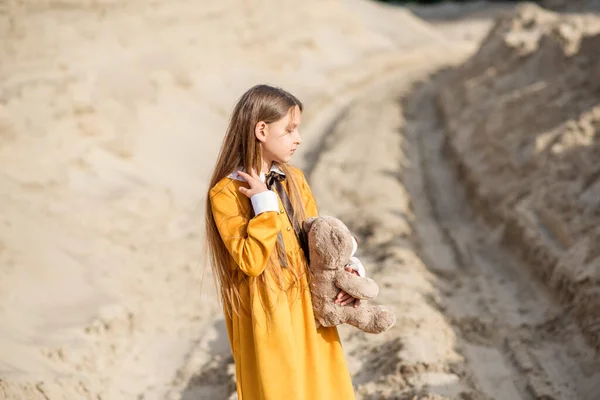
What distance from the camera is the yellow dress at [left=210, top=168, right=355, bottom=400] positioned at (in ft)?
8.95

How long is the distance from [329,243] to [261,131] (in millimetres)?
521

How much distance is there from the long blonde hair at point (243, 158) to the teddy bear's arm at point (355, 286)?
17cm

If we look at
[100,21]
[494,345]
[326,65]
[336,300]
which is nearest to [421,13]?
[326,65]

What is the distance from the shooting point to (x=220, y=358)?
5.02 m

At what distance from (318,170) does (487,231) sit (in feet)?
7.72

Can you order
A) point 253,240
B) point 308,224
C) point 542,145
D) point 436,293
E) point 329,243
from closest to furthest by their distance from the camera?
point 253,240 → point 329,243 → point 308,224 → point 436,293 → point 542,145

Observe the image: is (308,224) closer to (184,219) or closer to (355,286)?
(355,286)

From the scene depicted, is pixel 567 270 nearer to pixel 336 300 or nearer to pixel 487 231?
pixel 487 231

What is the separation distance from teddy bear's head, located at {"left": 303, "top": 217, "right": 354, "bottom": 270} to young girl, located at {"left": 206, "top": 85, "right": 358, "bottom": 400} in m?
0.10

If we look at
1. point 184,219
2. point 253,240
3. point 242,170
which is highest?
point 184,219

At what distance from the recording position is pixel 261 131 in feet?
9.45

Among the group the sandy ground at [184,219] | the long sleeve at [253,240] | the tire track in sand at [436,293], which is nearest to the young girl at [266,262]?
the long sleeve at [253,240]

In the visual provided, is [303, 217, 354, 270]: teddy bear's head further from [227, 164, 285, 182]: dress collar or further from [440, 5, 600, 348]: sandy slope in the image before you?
[440, 5, 600, 348]: sandy slope

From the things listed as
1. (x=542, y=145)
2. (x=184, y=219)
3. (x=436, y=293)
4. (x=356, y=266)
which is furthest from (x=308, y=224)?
(x=542, y=145)
